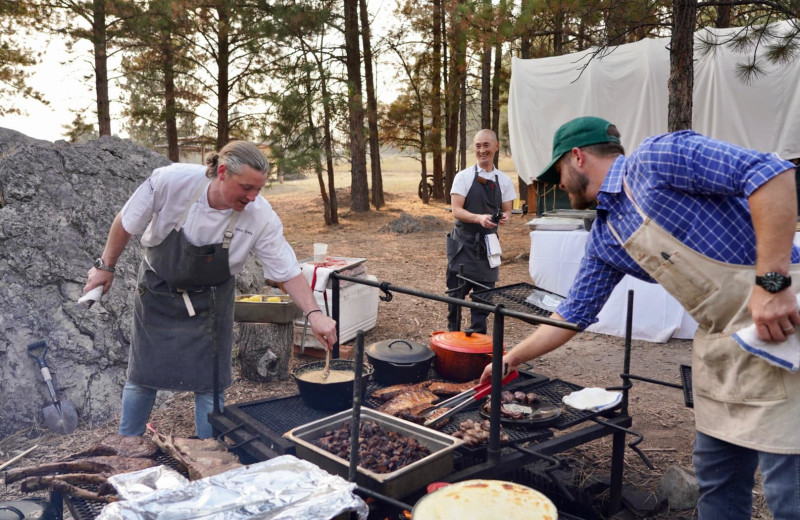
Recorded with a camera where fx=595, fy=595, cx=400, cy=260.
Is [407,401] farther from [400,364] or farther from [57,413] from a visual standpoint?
[57,413]

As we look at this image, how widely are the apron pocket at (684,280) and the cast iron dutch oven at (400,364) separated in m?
1.61

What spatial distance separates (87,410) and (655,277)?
13.8 ft

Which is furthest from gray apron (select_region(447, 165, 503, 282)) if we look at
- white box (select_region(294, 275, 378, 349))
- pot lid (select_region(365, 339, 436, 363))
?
pot lid (select_region(365, 339, 436, 363))

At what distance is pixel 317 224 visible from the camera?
52.5 ft

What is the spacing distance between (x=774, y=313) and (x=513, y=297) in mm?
2138

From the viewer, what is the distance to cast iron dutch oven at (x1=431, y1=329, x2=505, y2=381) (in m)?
3.38

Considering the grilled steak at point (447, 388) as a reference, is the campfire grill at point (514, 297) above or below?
above

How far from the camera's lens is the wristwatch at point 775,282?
1.69m

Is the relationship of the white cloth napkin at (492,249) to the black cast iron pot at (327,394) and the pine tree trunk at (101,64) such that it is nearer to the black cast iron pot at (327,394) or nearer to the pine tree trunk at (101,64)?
the black cast iron pot at (327,394)

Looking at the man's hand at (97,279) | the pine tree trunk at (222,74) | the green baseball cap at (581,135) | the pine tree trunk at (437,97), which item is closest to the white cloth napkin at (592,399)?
the green baseball cap at (581,135)

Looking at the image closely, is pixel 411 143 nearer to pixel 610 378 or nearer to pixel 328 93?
pixel 328 93

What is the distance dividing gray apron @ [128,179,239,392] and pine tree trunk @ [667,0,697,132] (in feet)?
17.0

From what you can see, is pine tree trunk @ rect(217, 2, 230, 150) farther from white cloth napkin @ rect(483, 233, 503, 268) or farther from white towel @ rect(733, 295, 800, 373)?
white towel @ rect(733, 295, 800, 373)

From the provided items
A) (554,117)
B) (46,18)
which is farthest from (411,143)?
(46,18)
